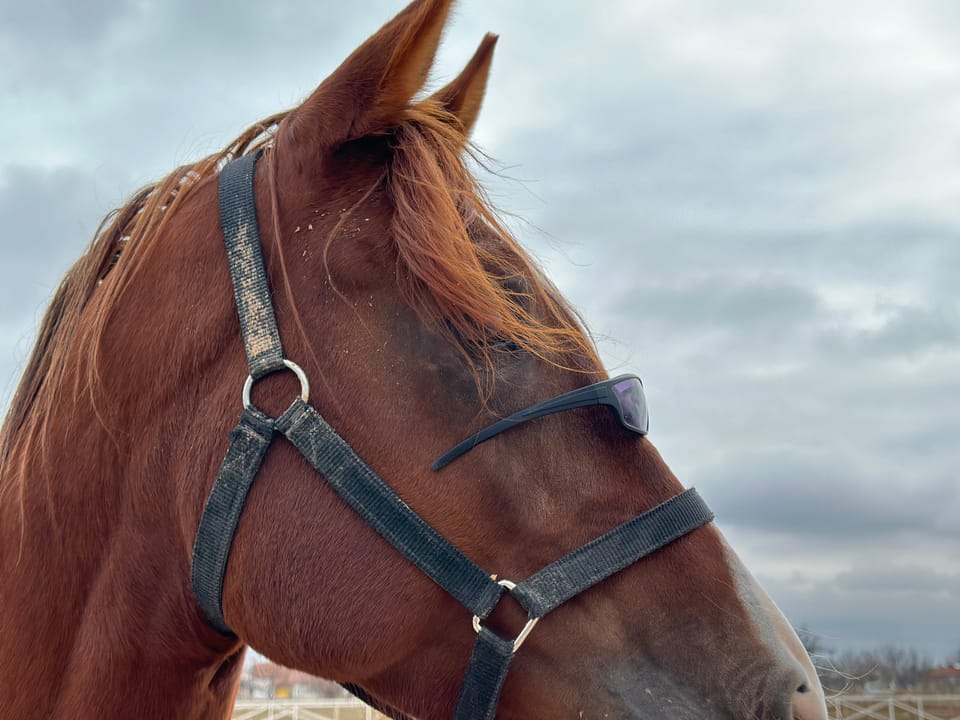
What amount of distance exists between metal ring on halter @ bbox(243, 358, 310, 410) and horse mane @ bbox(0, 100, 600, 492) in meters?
0.31

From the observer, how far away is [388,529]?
1.96 metres

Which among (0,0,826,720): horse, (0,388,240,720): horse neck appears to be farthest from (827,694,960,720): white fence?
(0,388,240,720): horse neck

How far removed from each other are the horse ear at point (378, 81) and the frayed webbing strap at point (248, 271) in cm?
23

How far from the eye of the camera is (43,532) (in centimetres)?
230

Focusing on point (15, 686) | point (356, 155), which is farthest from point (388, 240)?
point (15, 686)

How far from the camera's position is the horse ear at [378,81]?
2070 mm

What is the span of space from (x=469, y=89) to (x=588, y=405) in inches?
44.6

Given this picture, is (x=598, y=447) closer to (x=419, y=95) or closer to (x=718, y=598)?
(x=718, y=598)

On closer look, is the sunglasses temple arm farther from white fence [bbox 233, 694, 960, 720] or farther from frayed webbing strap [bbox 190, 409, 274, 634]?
white fence [bbox 233, 694, 960, 720]

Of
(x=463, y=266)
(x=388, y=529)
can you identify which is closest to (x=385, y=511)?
(x=388, y=529)

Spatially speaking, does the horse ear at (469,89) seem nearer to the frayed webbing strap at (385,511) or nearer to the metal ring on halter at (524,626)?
the frayed webbing strap at (385,511)

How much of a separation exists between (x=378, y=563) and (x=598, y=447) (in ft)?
1.92

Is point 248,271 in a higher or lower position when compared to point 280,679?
higher

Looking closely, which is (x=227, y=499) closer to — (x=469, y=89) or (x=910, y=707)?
(x=469, y=89)
